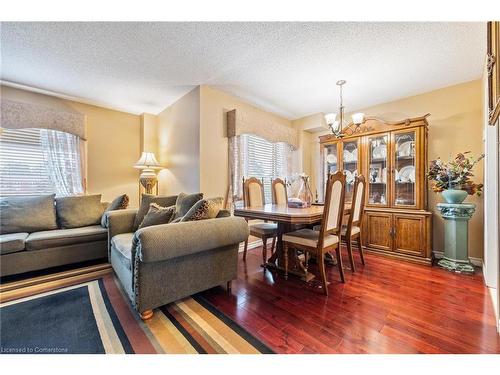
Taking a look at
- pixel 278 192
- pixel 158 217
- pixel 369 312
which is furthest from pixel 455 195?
pixel 158 217

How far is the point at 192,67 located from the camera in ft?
8.15

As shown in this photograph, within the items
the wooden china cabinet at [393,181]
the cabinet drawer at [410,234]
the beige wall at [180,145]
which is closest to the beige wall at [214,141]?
the beige wall at [180,145]

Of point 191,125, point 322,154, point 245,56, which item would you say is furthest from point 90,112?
point 322,154

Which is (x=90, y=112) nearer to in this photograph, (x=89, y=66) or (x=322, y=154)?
(x=89, y=66)

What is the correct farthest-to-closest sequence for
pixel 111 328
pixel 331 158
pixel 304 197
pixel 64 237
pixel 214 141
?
pixel 331 158 → pixel 214 141 → pixel 304 197 → pixel 64 237 → pixel 111 328

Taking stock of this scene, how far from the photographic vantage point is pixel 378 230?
3.11 metres

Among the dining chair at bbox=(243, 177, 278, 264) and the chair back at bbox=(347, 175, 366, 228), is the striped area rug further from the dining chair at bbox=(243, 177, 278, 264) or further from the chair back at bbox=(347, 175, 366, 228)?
the chair back at bbox=(347, 175, 366, 228)

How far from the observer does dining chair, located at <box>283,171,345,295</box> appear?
1950 millimetres

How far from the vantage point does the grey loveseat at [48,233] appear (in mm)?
2158

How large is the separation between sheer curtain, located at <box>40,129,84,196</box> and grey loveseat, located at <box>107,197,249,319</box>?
182 centimetres

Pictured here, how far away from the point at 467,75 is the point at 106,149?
5.17 meters

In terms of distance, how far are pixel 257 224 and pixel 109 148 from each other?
2.77 m

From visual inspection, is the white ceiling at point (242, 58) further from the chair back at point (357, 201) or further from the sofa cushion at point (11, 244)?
the sofa cushion at point (11, 244)

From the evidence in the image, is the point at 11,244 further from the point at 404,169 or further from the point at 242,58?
the point at 404,169
